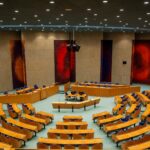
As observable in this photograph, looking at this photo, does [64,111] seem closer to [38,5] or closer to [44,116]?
[44,116]

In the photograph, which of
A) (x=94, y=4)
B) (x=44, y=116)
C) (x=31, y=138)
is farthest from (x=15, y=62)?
(x=94, y=4)

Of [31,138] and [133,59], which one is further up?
[133,59]

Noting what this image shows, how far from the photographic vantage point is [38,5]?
8672mm

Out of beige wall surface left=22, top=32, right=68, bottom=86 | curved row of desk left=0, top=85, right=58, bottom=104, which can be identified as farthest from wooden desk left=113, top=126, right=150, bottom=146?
beige wall surface left=22, top=32, right=68, bottom=86

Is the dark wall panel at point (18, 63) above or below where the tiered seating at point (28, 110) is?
above

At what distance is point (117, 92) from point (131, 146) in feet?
35.6

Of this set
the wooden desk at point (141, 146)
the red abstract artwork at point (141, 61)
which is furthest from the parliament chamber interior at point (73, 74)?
the wooden desk at point (141, 146)

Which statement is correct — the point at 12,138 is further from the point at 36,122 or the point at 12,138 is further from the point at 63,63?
the point at 63,63

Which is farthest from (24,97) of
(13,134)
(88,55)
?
(88,55)

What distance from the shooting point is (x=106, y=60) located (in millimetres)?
24719

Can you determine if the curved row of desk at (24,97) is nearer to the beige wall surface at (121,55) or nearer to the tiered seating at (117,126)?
the tiered seating at (117,126)

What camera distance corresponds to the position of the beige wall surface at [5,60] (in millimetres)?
20531

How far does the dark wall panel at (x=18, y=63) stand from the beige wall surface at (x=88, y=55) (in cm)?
588

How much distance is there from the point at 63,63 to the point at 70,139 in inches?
582
